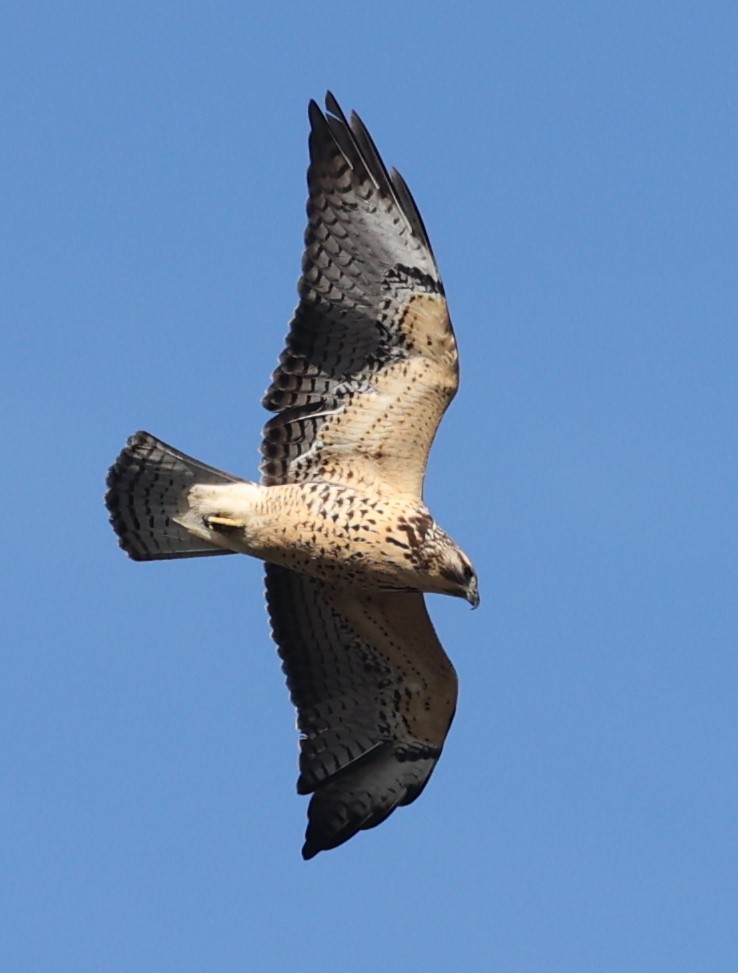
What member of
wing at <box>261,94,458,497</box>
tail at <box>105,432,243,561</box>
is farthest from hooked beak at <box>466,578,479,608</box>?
tail at <box>105,432,243,561</box>

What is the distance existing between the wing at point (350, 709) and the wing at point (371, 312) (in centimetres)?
129

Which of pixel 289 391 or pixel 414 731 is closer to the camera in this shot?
pixel 289 391

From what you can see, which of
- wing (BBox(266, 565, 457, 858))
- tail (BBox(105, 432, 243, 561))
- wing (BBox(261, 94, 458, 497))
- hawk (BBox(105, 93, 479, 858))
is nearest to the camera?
hawk (BBox(105, 93, 479, 858))

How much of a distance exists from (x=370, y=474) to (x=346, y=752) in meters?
2.12

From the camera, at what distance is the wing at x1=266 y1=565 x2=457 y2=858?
14.0m

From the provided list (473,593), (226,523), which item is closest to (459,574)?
(473,593)

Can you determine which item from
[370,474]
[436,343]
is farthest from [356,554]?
[436,343]

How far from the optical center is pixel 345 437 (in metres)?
13.2

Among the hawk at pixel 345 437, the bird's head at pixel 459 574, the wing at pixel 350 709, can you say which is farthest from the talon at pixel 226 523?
the bird's head at pixel 459 574

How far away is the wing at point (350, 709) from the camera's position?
14031mm

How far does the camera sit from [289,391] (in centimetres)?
1323

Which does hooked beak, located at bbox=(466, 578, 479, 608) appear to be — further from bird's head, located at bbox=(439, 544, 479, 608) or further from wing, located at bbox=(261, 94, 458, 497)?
wing, located at bbox=(261, 94, 458, 497)

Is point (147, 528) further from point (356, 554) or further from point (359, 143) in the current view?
point (359, 143)

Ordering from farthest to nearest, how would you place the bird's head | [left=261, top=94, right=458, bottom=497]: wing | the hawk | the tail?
1. the tail
2. [left=261, top=94, right=458, bottom=497]: wing
3. the hawk
4. the bird's head
